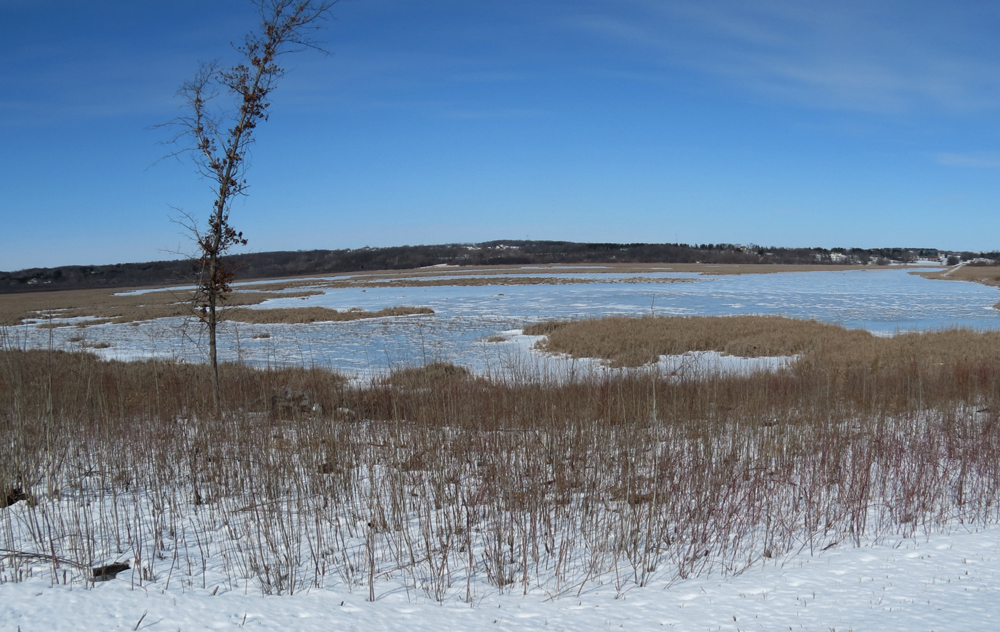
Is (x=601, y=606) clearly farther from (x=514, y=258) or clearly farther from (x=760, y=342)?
(x=514, y=258)

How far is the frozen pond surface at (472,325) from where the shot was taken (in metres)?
19.3

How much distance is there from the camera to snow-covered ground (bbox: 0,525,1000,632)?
3479mm

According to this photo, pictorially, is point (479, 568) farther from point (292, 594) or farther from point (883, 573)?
point (883, 573)

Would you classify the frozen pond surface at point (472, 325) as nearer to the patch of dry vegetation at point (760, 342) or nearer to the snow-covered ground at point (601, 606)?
the patch of dry vegetation at point (760, 342)

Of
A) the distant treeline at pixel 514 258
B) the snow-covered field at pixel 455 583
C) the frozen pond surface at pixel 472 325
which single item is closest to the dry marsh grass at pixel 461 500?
the snow-covered field at pixel 455 583

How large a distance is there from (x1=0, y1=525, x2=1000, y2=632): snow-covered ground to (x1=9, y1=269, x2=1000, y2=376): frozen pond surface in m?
7.12

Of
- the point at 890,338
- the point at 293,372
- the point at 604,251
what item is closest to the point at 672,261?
the point at 604,251

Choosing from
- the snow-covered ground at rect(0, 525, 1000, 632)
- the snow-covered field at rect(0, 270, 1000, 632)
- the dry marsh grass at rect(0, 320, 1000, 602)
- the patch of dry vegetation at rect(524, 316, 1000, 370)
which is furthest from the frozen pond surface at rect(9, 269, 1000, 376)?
the snow-covered ground at rect(0, 525, 1000, 632)

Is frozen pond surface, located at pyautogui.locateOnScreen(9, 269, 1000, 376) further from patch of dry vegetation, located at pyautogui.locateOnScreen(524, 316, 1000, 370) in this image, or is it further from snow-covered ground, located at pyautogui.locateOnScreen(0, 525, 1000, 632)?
snow-covered ground, located at pyautogui.locateOnScreen(0, 525, 1000, 632)

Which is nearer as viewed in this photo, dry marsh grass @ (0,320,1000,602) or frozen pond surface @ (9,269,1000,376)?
dry marsh grass @ (0,320,1000,602)

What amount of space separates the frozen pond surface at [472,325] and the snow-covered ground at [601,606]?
23.4ft

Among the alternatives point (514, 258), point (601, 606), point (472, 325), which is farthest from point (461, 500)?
point (514, 258)

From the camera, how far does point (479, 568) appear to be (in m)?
4.43

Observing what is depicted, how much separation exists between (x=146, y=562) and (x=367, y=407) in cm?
596
